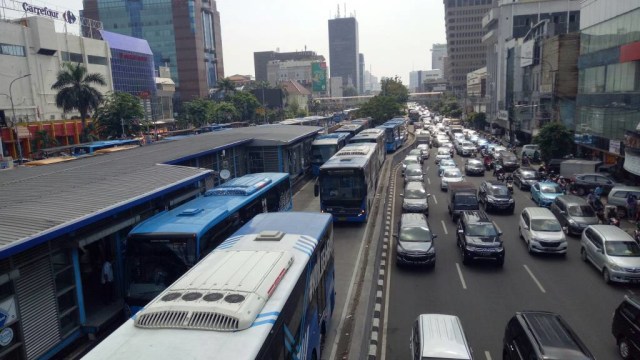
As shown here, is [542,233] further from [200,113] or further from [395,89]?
[395,89]

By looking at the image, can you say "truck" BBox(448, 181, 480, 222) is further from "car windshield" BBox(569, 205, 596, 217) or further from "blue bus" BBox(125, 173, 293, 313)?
"blue bus" BBox(125, 173, 293, 313)

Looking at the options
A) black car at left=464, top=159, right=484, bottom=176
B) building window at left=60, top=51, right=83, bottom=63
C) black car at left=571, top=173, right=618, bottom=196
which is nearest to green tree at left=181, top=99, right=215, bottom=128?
building window at left=60, top=51, right=83, bottom=63

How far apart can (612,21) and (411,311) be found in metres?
32.2

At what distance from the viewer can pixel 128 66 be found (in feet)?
279

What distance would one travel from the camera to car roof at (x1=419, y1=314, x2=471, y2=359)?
9.55 m

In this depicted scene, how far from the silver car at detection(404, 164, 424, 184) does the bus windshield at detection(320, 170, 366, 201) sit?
1104cm

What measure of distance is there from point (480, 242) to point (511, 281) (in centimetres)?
197

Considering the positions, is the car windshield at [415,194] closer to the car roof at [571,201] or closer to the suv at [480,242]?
the car roof at [571,201]

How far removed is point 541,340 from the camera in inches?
379

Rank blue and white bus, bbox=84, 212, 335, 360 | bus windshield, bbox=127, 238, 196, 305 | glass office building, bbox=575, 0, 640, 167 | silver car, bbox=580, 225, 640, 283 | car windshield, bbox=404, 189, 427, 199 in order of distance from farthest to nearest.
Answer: glass office building, bbox=575, 0, 640, 167
car windshield, bbox=404, 189, 427, 199
silver car, bbox=580, 225, 640, 283
bus windshield, bbox=127, 238, 196, 305
blue and white bus, bbox=84, 212, 335, 360

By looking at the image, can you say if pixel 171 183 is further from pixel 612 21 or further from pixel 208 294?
pixel 612 21

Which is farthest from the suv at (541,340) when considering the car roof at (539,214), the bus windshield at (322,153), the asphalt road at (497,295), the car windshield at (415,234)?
the bus windshield at (322,153)

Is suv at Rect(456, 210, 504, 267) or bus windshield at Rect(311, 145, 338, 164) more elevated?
bus windshield at Rect(311, 145, 338, 164)

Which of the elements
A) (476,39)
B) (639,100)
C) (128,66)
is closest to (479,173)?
(639,100)
